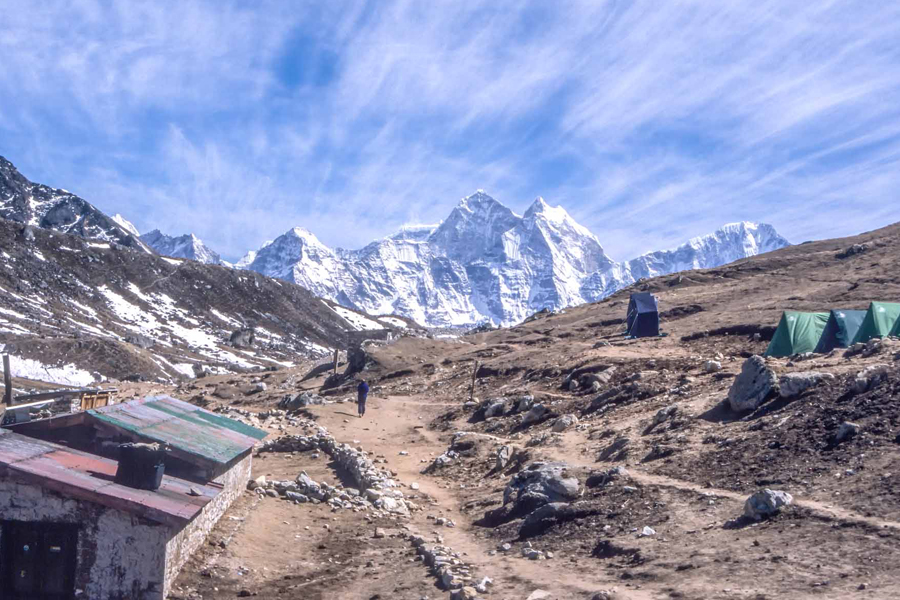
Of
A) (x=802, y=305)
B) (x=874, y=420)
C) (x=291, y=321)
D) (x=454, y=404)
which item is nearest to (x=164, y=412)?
(x=874, y=420)

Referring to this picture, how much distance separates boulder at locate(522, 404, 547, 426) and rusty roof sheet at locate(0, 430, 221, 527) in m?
13.5

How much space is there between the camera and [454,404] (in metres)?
35.2

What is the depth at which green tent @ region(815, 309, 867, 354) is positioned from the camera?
Result: 26.8 metres

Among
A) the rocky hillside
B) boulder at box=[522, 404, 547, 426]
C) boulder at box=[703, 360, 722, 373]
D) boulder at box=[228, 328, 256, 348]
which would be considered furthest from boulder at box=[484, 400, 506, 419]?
boulder at box=[228, 328, 256, 348]

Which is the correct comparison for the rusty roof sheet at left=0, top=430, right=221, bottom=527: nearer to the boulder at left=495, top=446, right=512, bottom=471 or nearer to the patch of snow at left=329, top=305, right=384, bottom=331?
the boulder at left=495, top=446, right=512, bottom=471

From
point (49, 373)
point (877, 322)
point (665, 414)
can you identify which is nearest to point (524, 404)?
point (665, 414)

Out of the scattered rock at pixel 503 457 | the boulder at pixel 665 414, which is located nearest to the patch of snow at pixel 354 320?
the scattered rock at pixel 503 457

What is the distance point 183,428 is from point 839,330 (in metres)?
23.7

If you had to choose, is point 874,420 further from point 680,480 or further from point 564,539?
point 564,539

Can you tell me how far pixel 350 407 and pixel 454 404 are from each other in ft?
17.4

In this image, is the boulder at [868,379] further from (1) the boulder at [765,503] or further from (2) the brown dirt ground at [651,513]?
(1) the boulder at [765,503]

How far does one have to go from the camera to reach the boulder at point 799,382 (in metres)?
15.8

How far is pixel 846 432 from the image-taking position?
41.0 ft

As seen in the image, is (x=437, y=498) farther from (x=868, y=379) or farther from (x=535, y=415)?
(x=868, y=379)
